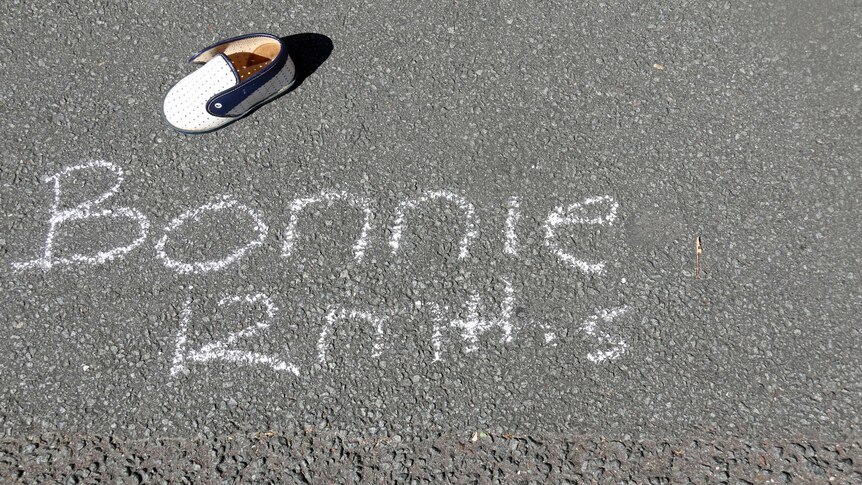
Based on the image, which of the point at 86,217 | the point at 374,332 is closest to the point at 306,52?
the point at 86,217

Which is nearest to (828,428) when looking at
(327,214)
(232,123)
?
(327,214)

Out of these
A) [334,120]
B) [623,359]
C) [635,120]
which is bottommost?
[623,359]

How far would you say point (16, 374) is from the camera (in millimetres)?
3006

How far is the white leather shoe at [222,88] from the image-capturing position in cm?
353

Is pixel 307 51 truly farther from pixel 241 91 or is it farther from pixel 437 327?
pixel 437 327

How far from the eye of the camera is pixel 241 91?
3.52m

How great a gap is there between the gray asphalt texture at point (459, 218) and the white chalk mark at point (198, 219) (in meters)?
0.04

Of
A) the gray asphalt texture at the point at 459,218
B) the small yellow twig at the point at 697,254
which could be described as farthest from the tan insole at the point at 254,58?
the small yellow twig at the point at 697,254

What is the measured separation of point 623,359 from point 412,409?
0.88 meters

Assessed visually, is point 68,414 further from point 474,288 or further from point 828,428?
point 828,428

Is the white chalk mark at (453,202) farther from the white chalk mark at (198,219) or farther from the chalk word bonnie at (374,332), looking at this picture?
the white chalk mark at (198,219)

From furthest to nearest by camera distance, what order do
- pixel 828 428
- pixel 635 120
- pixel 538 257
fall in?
1. pixel 635 120
2. pixel 538 257
3. pixel 828 428

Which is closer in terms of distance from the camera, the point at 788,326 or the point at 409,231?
the point at 788,326

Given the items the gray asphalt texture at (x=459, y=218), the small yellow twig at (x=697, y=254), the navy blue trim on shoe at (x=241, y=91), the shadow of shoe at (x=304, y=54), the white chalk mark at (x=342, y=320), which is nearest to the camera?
the gray asphalt texture at (x=459, y=218)
